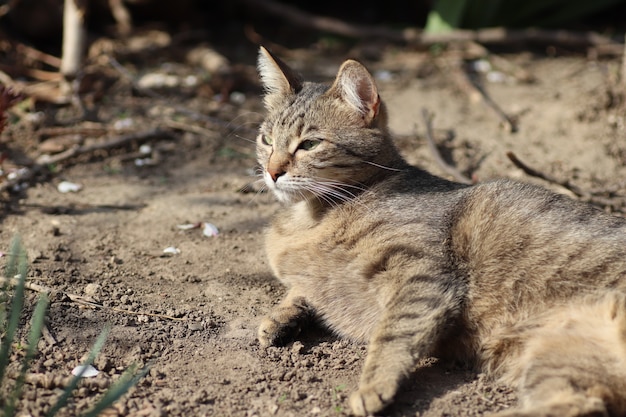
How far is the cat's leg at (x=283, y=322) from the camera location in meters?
3.35

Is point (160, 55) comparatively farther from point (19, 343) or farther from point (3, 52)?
point (19, 343)

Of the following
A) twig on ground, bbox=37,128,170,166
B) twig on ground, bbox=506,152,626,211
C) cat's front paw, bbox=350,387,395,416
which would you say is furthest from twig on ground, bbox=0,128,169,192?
cat's front paw, bbox=350,387,395,416

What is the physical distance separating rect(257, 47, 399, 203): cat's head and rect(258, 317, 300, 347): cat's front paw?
2.10ft

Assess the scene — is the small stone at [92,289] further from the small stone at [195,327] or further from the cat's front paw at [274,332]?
the cat's front paw at [274,332]

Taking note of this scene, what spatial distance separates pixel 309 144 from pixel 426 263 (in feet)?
2.92

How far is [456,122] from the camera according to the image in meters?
5.99

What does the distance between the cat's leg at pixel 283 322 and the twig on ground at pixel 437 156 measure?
65.6 inches

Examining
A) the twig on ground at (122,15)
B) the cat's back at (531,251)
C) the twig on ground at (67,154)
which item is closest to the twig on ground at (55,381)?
the cat's back at (531,251)

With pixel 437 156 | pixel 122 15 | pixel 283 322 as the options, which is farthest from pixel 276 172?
pixel 122 15

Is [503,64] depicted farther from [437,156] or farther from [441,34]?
[437,156]

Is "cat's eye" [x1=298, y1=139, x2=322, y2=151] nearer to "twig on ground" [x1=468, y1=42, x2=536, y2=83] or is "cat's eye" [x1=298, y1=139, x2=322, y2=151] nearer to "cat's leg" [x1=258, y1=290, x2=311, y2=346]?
"cat's leg" [x1=258, y1=290, x2=311, y2=346]

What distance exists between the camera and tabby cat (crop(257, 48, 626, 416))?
289 centimetres

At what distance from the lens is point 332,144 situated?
11.8 ft

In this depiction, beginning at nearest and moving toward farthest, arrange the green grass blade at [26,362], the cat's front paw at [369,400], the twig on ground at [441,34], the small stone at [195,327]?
the green grass blade at [26,362], the cat's front paw at [369,400], the small stone at [195,327], the twig on ground at [441,34]
